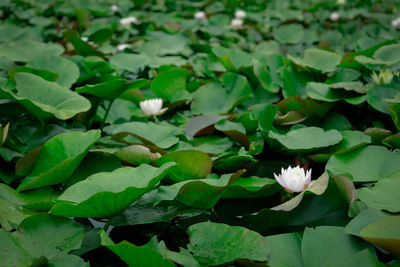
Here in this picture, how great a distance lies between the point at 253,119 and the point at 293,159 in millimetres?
188

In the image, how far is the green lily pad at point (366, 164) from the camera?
3.24ft

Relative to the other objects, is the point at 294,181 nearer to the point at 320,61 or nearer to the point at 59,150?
the point at 59,150

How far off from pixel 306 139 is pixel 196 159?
0.37 meters

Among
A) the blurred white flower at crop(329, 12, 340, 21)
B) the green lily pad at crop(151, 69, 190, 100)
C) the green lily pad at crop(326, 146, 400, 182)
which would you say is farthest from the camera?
the blurred white flower at crop(329, 12, 340, 21)

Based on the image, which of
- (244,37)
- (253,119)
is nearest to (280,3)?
(244,37)

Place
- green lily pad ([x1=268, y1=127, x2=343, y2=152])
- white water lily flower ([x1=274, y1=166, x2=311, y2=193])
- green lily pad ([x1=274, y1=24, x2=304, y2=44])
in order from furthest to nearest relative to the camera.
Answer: green lily pad ([x1=274, y1=24, x2=304, y2=44]) < green lily pad ([x1=268, y1=127, x2=343, y2=152]) < white water lily flower ([x1=274, y1=166, x2=311, y2=193])

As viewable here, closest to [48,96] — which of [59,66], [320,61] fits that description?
[59,66]

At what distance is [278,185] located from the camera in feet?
3.16

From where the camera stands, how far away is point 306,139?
1.17 m

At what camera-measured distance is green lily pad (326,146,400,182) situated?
38.9 inches

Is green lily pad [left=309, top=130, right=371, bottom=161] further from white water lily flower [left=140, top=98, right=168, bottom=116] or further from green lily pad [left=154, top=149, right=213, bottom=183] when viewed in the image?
white water lily flower [left=140, top=98, right=168, bottom=116]

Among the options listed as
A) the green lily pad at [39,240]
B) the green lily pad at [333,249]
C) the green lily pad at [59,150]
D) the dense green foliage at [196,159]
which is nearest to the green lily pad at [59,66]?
the dense green foliage at [196,159]

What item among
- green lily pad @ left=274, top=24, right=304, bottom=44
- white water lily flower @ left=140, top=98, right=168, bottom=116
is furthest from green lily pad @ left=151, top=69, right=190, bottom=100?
green lily pad @ left=274, top=24, right=304, bottom=44

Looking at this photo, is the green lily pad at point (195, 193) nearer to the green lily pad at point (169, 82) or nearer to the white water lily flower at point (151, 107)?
the white water lily flower at point (151, 107)
